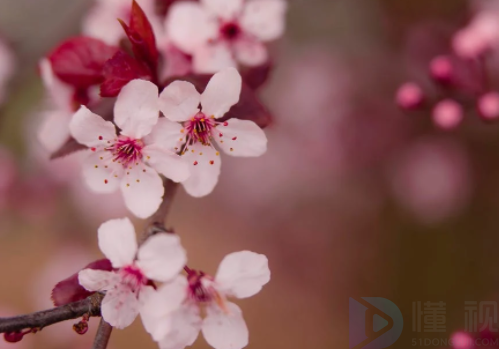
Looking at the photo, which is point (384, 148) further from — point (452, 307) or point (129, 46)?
point (129, 46)

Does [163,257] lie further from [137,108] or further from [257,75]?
[257,75]

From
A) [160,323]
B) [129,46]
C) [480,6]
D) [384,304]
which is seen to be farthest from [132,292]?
[480,6]

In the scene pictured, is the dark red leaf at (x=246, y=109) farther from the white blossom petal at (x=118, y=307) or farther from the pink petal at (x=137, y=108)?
the white blossom petal at (x=118, y=307)

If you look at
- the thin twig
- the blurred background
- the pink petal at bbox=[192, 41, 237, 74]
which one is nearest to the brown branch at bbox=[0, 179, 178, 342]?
the thin twig

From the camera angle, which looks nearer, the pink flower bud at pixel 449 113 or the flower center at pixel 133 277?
the flower center at pixel 133 277

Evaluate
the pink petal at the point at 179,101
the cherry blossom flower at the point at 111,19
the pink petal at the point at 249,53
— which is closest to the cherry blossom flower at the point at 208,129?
the pink petal at the point at 179,101

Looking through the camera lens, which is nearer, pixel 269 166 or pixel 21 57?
pixel 21 57
